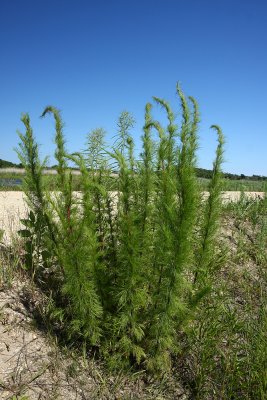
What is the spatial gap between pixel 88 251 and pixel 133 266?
33 cm

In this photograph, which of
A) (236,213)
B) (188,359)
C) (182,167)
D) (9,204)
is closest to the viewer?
(182,167)

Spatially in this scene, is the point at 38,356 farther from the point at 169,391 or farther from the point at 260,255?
the point at 260,255

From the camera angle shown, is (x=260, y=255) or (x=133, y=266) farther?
(x=260, y=255)

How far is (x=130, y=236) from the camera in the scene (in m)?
2.52

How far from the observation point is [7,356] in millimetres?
2707

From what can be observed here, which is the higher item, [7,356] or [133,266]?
[133,266]

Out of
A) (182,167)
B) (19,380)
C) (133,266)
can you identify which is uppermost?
(182,167)

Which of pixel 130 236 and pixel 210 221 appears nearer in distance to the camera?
pixel 130 236

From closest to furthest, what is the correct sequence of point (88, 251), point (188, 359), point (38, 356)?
point (88, 251), point (38, 356), point (188, 359)

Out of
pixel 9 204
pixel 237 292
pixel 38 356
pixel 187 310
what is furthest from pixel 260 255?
pixel 9 204

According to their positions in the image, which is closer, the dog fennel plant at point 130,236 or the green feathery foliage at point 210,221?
the dog fennel plant at point 130,236

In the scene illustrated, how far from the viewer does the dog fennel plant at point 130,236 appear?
249 cm

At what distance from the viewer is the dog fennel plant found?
2.49 metres

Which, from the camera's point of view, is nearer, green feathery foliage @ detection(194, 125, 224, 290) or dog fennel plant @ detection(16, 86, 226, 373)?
dog fennel plant @ detection(16, 86, 226, 373)
